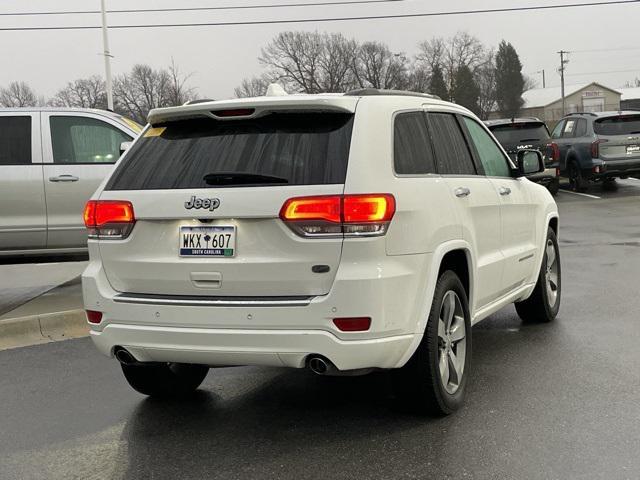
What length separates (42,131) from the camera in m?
7.46

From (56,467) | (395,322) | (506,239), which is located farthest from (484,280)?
(56,467)

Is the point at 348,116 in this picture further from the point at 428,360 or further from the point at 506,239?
the point at 506,239

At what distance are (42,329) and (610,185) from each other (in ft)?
53.9

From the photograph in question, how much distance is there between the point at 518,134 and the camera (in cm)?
1681

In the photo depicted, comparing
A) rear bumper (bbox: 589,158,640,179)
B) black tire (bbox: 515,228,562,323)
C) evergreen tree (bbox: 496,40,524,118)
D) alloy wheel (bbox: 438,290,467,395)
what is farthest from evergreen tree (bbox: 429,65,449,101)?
alloy wheel (bbox: 438,290,467,395)

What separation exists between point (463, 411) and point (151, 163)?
2241 millimetres

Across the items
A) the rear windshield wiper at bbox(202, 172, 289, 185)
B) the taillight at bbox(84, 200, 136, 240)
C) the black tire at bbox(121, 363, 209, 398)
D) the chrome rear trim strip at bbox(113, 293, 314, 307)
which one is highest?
the rear windshield wiper at bbox(202, 172, 289, 185)

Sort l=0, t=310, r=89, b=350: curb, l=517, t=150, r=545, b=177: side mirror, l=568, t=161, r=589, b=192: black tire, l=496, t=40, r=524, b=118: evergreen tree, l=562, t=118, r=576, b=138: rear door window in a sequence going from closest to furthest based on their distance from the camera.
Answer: l=517, t=150, r=545, b=177: side mirror → l=0, t=310, r=89, b=350: curb → l=568, t=161, r=589, b=192: black tire → l=562, t=118, r=576, b=138: rear door window → l=496, t=40, r=524, b=118: evergreen tree

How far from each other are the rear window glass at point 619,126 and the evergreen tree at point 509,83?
90949 mm

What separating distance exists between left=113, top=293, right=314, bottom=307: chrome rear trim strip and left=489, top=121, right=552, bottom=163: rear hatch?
1408 cm

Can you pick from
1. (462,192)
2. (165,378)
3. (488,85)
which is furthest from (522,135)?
(488,85)

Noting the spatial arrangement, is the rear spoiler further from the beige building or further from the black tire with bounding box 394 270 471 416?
the beige building

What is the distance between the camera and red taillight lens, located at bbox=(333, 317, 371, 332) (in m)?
3.37

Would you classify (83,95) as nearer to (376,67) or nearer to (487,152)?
(376,67)
